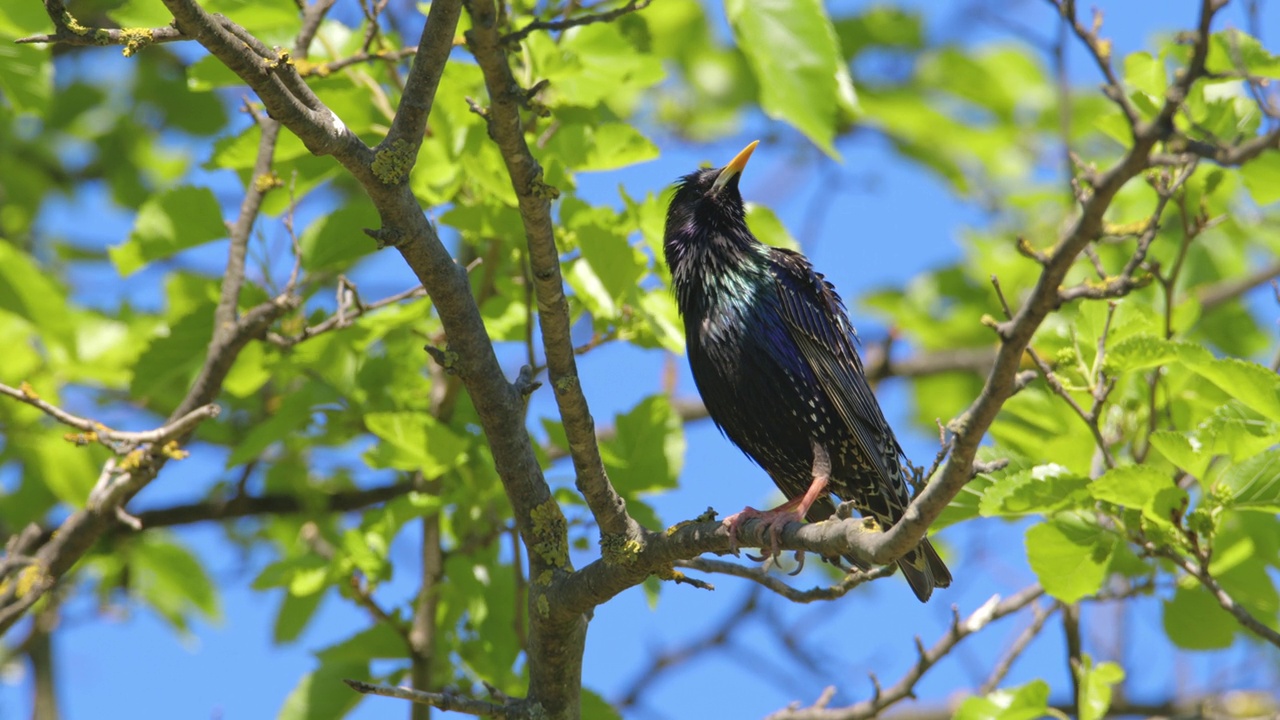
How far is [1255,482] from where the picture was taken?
332 cm

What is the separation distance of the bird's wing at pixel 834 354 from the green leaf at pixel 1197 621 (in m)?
0.96

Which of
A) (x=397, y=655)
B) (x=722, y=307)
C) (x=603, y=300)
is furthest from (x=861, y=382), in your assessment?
(x=397, y=655)

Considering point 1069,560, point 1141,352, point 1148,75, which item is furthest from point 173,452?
point 1148,75

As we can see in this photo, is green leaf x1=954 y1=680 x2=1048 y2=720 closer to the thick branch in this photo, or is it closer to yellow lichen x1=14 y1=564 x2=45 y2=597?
the thick branch

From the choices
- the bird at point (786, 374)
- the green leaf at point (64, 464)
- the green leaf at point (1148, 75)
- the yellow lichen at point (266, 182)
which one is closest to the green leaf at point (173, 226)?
the yellow lichen at point (266, 182)

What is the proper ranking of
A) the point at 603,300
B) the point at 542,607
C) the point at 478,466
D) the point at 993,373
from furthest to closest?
the point at 478,466, the point at 603,300, the point at 542,607, the point at 993,373

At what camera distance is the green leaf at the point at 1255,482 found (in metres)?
3.29

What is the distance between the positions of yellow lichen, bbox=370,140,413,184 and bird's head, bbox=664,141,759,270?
1.98 m

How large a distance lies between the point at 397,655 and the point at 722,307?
171 cm

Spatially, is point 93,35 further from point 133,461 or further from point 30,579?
point 30,579

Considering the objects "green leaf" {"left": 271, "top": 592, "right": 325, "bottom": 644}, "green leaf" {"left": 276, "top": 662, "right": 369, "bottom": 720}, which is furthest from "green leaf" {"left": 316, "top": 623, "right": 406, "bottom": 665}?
"green leaf" {"left": 271, "top": 592, "right": 325, "bottom": 644}

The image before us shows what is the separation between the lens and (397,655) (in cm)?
446

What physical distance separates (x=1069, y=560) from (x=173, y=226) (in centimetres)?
314

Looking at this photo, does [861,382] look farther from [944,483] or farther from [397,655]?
[944,483]
